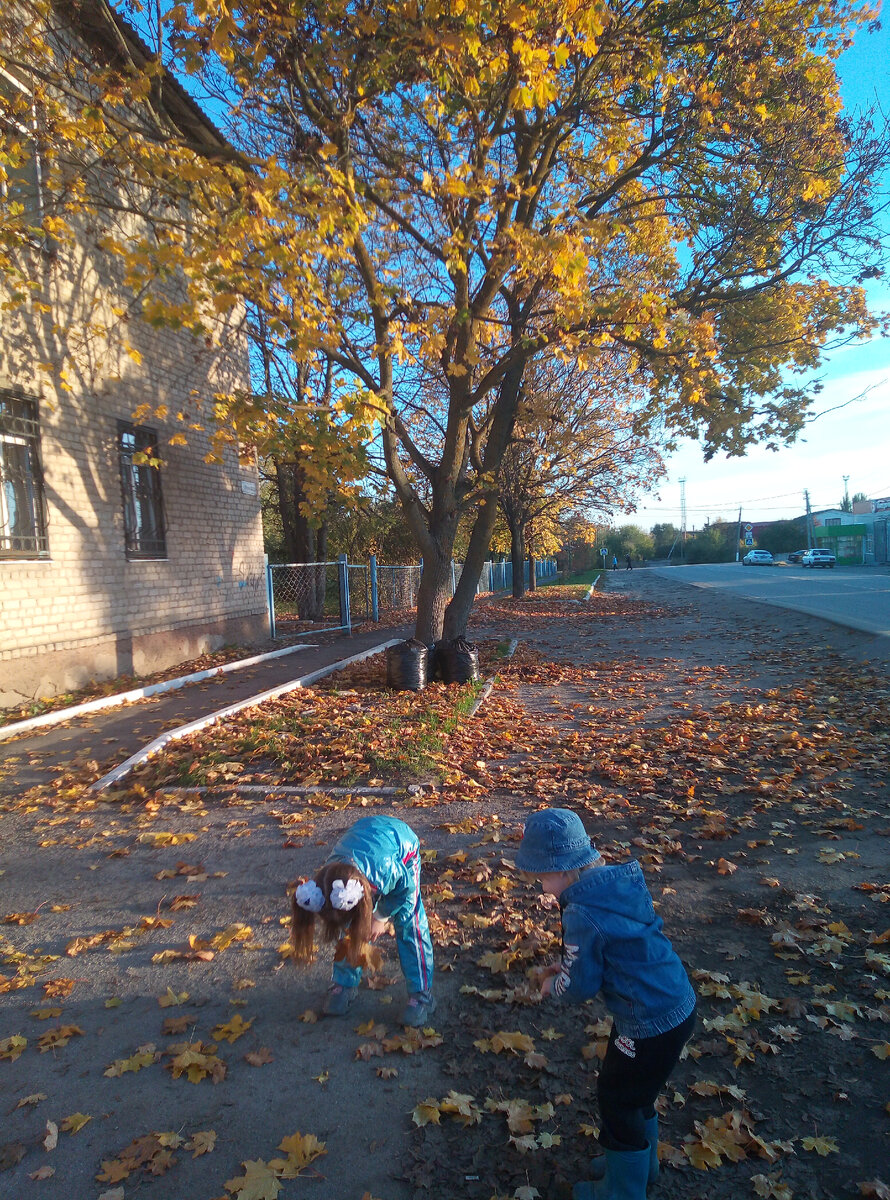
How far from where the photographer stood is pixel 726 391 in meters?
12.3

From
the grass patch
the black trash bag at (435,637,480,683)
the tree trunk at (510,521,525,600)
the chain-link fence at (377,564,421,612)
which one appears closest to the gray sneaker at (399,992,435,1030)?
the grass patch

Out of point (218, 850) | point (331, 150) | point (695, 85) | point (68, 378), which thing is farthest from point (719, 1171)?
point (695, 85)

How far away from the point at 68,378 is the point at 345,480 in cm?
374

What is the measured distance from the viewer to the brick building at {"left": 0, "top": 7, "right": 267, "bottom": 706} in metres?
8.29

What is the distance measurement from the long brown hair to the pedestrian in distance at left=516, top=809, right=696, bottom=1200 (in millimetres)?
619

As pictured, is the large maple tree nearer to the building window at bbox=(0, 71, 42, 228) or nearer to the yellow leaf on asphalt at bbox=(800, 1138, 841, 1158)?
the building window at bbox=(0, 71, 42, 228)

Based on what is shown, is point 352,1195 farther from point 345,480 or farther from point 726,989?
point 345,480

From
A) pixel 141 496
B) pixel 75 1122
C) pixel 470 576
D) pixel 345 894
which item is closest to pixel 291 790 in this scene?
pixel 75 1122

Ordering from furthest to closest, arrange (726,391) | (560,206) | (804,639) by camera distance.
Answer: (804,639) → (726,391) → (560,206)

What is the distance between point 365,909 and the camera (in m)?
2.33

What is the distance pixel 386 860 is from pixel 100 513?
28.4 feet

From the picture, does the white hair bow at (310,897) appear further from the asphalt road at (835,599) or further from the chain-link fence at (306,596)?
the chain-link fence at (306,596)

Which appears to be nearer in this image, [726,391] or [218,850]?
[218,850]

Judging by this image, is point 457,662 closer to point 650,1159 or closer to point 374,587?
point 374,587
